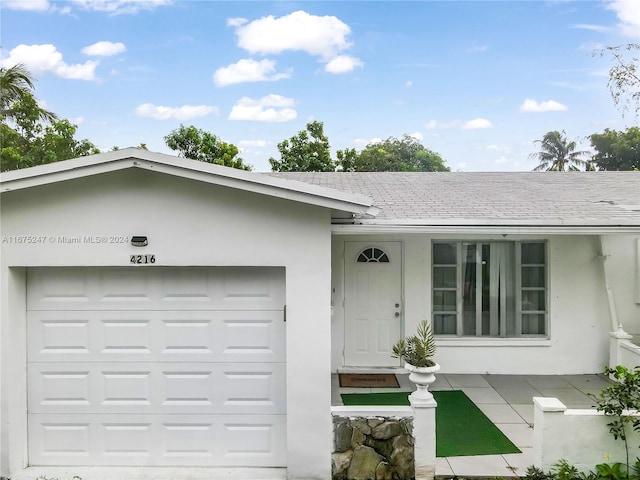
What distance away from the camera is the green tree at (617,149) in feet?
123

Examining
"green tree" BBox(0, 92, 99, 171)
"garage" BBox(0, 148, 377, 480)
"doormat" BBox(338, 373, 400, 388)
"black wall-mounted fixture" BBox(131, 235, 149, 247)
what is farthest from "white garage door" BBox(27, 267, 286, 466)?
"green tree" BBox(0, 92, 99, 171)

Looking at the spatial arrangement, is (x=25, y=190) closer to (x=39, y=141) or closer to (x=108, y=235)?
(x=108, y=235)

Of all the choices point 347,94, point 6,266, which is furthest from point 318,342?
point 347,94

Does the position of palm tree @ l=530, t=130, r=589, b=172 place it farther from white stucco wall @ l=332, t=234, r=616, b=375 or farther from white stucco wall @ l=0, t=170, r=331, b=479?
white stucco wall @ l=0, t=170, r=331, b=479

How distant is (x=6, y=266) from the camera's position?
5.35 m

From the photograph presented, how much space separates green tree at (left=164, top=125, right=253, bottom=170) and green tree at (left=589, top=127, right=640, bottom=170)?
98.8 feet

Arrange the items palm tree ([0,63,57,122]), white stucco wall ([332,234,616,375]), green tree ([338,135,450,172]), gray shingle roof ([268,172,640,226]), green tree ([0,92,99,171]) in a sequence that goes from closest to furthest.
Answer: gray shingle roof ([268,172,640,226])
white stucco wall ([332,234,616,375])
palm tree ([0,63,57,122])
green tree ([0,92,99,171])
green tree ([338,135,450,172])

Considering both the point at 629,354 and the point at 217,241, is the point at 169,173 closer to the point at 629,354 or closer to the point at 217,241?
the point at 217,241

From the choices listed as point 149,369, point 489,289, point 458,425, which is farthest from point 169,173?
point 489,289

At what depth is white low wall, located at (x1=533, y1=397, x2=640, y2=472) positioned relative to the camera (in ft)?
→ 16.2

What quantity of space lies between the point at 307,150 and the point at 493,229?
2660 centimetres

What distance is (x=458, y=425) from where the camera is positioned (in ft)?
21.2

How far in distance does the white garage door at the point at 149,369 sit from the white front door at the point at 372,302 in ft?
10.8

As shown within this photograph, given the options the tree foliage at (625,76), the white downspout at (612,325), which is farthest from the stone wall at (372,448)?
the tree foliage at (625,76)
